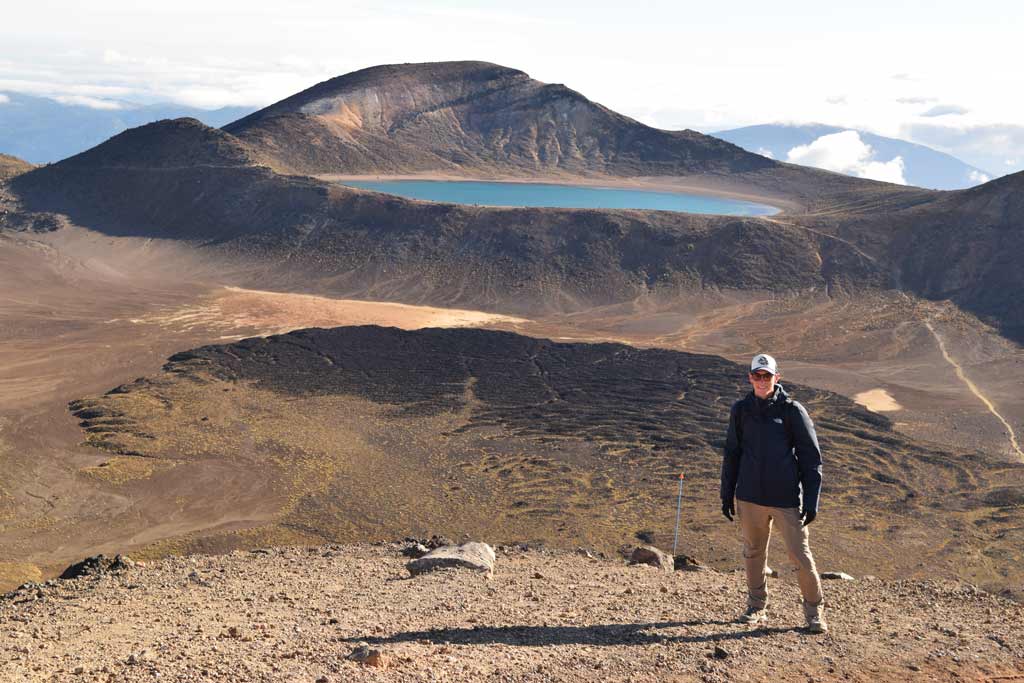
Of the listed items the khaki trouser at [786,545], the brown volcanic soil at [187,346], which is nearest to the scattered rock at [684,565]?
the brown volcanic soil at [187,346]

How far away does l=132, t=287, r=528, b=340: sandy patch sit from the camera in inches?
1994

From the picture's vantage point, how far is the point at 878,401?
3959cm

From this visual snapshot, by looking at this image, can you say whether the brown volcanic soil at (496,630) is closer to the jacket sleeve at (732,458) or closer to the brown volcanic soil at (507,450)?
the jacket sleeve at (732,458)

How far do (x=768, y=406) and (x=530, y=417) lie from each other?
25.6 metres

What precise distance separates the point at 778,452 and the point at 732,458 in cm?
47

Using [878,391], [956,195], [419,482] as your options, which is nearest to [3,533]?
[419,482]

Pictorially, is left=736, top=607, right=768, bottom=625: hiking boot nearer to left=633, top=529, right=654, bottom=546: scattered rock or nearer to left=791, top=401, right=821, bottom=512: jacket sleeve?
left=791, top=401, right=821, bottom=512: jacket sleeve

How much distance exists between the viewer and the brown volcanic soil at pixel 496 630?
24.9ft

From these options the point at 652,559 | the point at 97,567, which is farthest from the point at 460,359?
the point at 97,567

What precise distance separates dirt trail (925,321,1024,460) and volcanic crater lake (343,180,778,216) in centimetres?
3765

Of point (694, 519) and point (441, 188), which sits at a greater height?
point (441, 188)

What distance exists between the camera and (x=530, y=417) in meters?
34.0

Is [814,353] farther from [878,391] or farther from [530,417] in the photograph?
[530,417]

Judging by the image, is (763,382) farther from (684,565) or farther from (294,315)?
(294,315)
